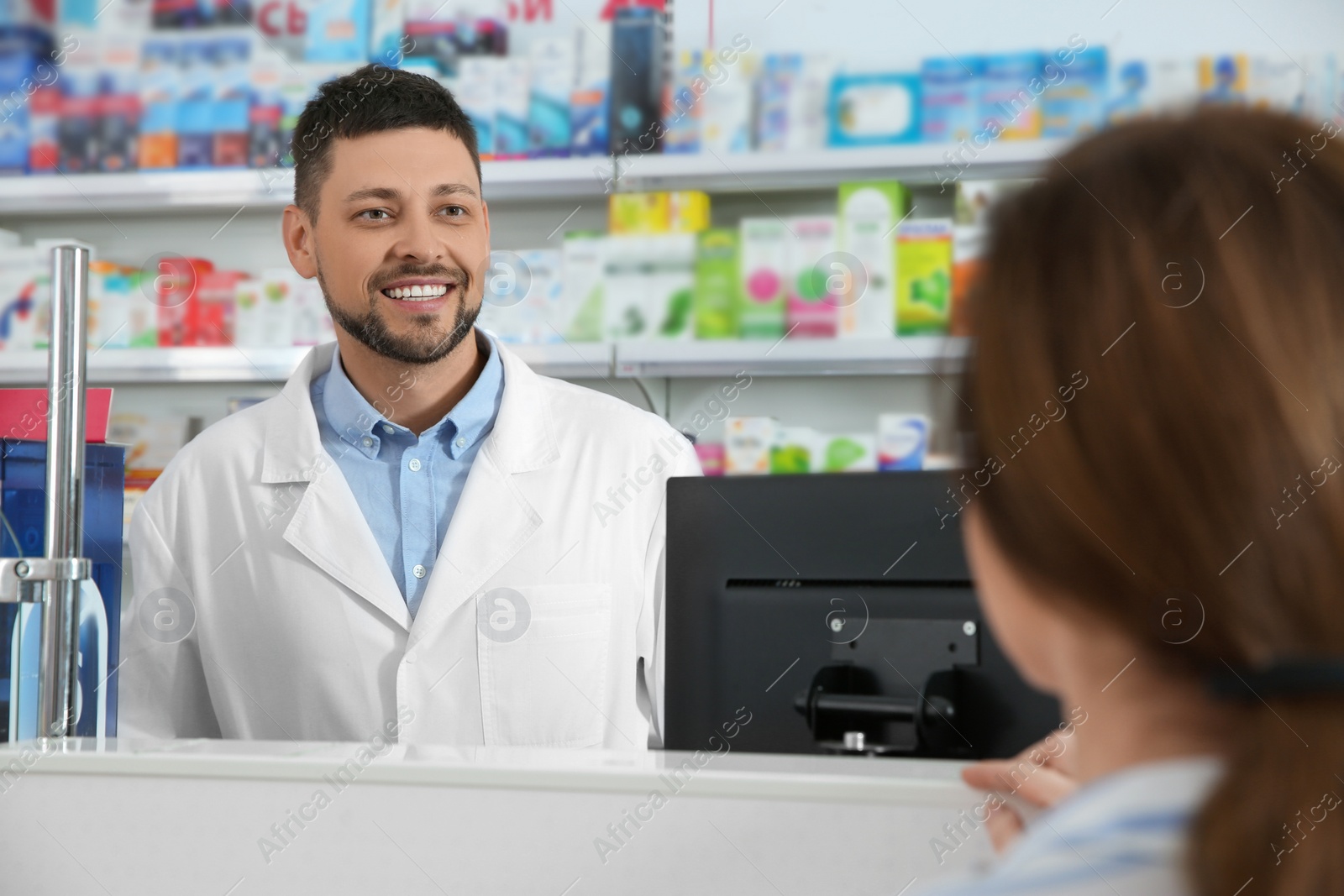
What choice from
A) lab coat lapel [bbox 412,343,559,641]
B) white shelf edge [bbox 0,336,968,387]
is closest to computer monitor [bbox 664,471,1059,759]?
lab coat lapel [bbox 412,343,559,641]

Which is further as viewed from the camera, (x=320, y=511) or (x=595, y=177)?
(x=595, y=177)

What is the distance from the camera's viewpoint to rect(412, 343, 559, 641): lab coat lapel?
1.71m

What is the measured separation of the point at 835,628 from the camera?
1.06 m

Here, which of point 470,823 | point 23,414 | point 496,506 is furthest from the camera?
point 496,506

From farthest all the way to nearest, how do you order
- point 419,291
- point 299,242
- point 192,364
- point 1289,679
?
point 192,364, point 299,242, point 419,291, point 1289,679

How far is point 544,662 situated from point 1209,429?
1.41 meters

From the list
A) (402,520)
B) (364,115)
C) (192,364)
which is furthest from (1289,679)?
(192,364)

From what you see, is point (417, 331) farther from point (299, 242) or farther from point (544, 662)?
point (544, 662)

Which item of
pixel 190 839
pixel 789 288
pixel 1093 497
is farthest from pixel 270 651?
pixel 1093 497

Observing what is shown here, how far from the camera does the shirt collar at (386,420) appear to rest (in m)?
1.88

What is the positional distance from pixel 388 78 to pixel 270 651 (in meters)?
0.92

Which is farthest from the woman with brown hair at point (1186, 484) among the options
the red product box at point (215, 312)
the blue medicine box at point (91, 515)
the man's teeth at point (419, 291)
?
the red product box at point (215, 312)

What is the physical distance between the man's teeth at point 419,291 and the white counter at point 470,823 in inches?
43.1

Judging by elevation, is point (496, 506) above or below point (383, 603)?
above
